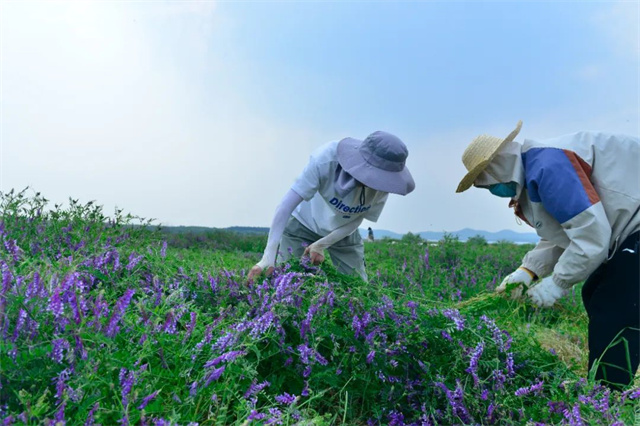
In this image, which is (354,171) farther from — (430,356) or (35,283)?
(35,283)

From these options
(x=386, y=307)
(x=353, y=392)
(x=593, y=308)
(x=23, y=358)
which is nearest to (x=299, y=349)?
(x=353, y=392)

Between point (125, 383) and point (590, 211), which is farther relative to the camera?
point (590, 211)

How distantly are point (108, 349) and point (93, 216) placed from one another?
2624 mm

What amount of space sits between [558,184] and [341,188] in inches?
57.6

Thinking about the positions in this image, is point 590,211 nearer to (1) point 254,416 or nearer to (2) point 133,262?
(1) point 254,416

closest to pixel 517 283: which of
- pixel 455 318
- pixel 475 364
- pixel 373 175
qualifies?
pixel 373 175

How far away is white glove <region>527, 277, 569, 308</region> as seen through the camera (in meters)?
3.32

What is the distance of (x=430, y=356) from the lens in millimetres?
2285

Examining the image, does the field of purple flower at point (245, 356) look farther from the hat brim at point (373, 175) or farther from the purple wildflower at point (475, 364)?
the hat brim at point (373, 175)

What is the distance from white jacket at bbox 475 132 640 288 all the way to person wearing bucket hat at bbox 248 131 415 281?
595 mm

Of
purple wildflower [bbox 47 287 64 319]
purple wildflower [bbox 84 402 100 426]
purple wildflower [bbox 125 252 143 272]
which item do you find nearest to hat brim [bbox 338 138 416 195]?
purple wildflower [bbox 125 252 143 272]

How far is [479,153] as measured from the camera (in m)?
3.37

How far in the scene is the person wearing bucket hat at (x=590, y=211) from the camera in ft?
9.84

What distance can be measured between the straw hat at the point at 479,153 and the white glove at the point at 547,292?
80cm
